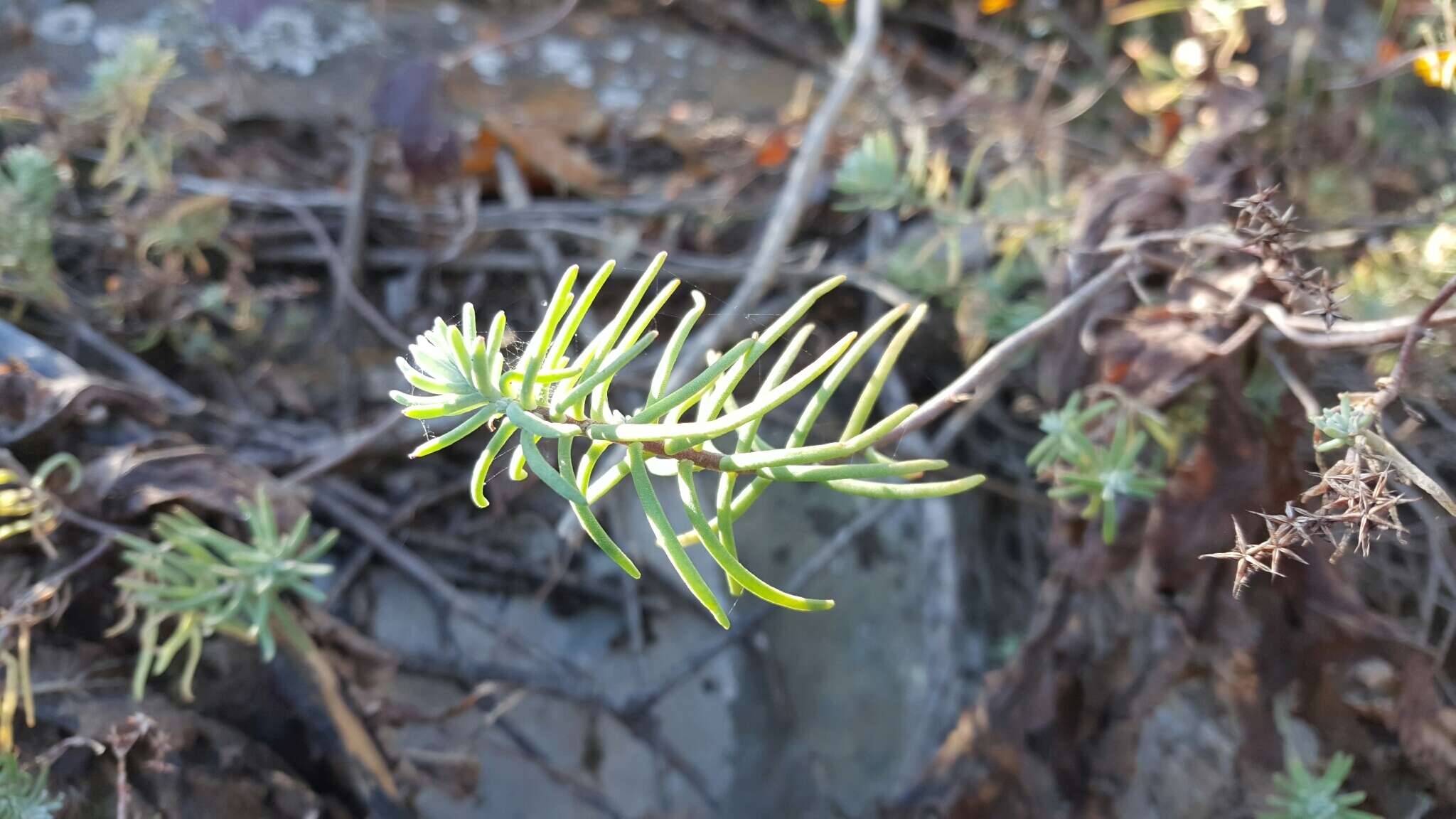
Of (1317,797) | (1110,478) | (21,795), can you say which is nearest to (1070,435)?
(1110,478)

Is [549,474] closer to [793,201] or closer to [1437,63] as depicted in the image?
[793,201]

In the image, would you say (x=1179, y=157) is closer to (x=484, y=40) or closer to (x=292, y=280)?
(x=292, y=280)

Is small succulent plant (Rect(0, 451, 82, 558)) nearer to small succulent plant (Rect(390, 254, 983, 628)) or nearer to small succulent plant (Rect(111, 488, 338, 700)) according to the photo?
small succulent plant (Rect(111, 488, 338, 700))

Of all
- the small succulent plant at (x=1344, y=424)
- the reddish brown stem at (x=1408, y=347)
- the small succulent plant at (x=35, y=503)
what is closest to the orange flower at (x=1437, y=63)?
the reddish brown stem at (x=1408, y=347)

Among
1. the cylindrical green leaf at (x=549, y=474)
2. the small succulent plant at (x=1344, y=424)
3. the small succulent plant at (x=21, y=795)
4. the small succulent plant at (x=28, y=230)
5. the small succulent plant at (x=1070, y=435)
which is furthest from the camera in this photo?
the small succulent plant at (x=28, y=230)

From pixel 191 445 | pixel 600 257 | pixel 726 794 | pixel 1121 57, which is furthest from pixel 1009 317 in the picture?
pixel 1121 57

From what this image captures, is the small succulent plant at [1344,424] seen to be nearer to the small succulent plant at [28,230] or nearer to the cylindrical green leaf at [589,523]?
the cylindrical green leaf at [589,523]
